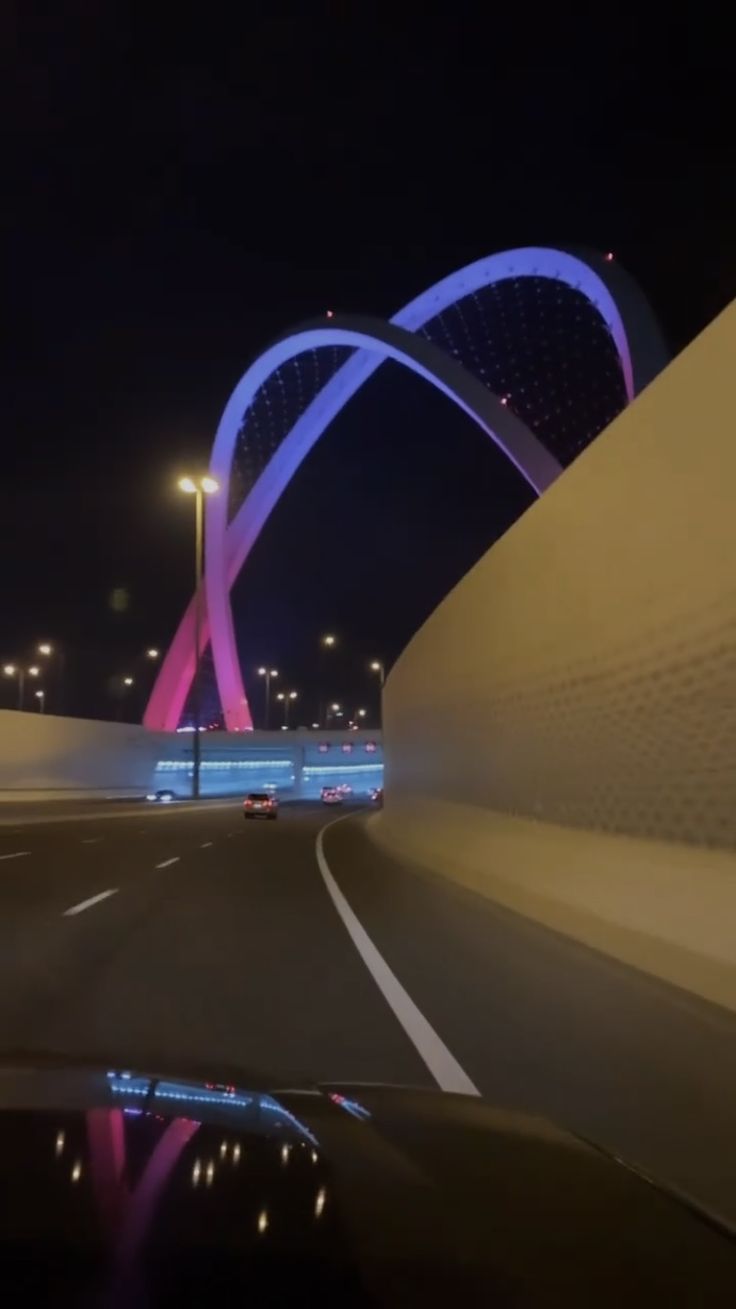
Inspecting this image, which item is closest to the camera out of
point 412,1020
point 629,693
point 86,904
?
point 412,1020

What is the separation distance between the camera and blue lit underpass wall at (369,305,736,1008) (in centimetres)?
1093

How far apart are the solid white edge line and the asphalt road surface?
0.05 m

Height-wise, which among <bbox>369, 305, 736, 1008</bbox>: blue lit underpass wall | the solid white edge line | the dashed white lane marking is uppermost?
<bbox>369, 305, 736, 1008</bbox>: blue lit underpass wall

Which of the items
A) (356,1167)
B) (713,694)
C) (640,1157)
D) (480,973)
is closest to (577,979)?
(480,973)

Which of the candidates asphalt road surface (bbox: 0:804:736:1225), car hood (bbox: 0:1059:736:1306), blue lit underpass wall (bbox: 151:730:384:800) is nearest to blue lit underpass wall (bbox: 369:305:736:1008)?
asphalt road surface (bbox: 0:804:736:1225)

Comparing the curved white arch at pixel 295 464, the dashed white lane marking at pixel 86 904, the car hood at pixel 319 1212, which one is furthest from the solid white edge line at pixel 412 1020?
the curved white arch at pixel 295 464

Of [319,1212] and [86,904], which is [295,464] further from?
[319,1212]

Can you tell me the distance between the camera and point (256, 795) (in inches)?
2116

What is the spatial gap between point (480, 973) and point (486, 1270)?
8.19 metres

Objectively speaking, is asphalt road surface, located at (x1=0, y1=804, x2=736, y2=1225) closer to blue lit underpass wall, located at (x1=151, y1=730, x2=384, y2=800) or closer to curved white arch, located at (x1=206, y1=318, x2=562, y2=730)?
curved white arch, located at (x1=206, y1=318, x2=562, y2=730)

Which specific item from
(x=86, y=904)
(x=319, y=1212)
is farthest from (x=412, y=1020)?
(x=86, y=904)

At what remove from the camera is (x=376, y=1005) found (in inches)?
387

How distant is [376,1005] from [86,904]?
319 inches

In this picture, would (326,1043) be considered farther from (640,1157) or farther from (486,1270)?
(486,1270)
